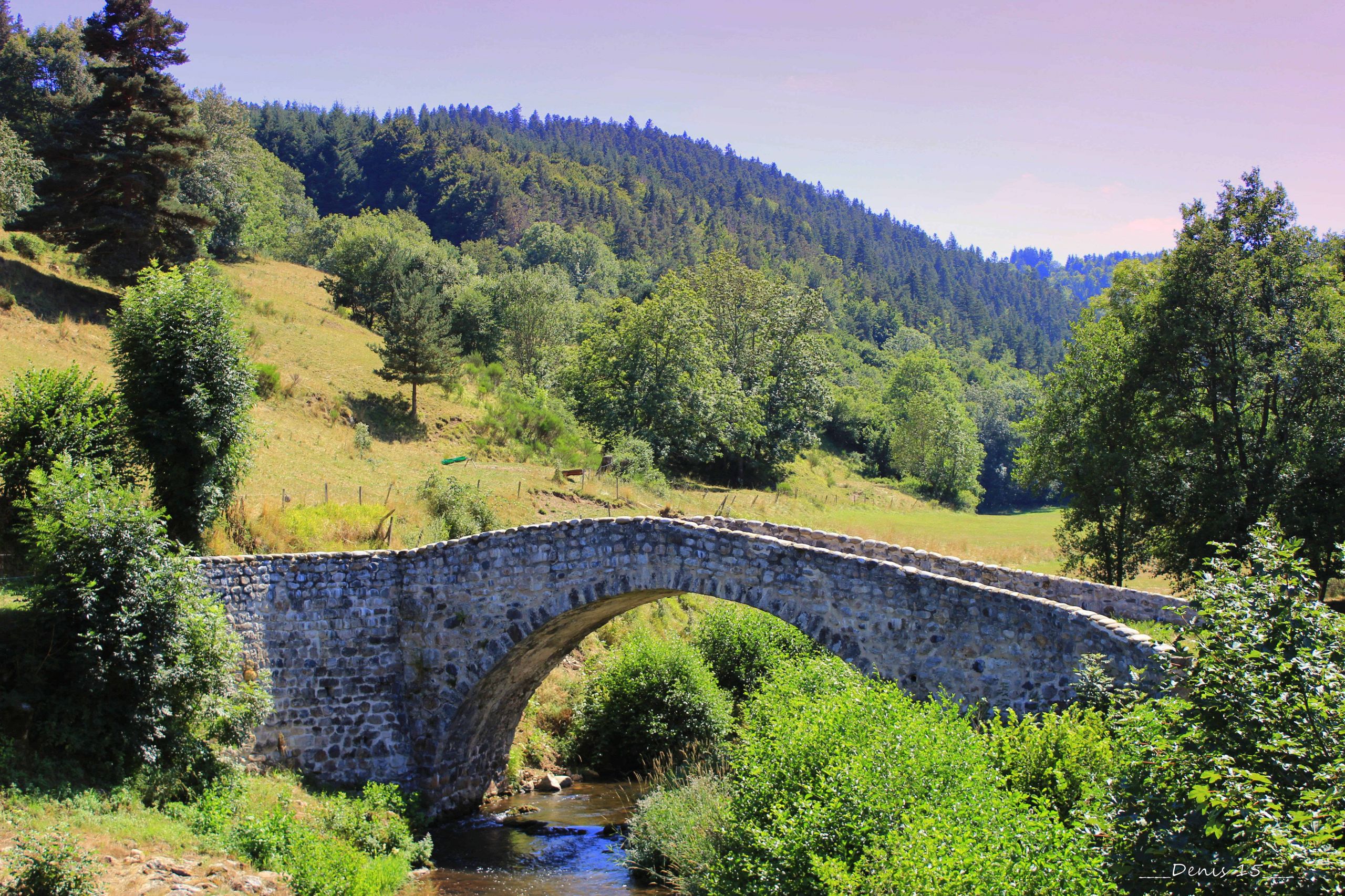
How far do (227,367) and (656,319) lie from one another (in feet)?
104

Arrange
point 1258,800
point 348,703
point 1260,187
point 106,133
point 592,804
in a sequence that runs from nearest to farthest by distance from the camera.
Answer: point 1258,800 < point 348,703 < point 592,804 < point 1260,187 < point 106,133

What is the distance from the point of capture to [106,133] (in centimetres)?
2972

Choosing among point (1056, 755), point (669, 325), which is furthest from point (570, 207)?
point (1056, 755)

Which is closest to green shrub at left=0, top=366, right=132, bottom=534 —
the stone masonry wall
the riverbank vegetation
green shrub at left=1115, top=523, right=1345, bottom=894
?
the stone masonry wall

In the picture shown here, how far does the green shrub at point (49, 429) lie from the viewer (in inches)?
595

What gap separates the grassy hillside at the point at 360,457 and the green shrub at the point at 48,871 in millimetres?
8835

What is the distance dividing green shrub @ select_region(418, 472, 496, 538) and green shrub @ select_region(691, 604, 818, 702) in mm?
6395

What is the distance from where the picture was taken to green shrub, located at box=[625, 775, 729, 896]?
1334cm

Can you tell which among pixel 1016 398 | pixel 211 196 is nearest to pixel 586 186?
pixel 1016 398

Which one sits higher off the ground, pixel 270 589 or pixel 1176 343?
pixel 1176 343

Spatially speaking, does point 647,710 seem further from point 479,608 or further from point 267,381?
point 267,381

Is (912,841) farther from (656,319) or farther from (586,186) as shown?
(586,186)

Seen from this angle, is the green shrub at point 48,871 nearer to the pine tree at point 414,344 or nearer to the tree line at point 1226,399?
the tree line at point 1226,399

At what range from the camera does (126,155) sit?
1162 inches
